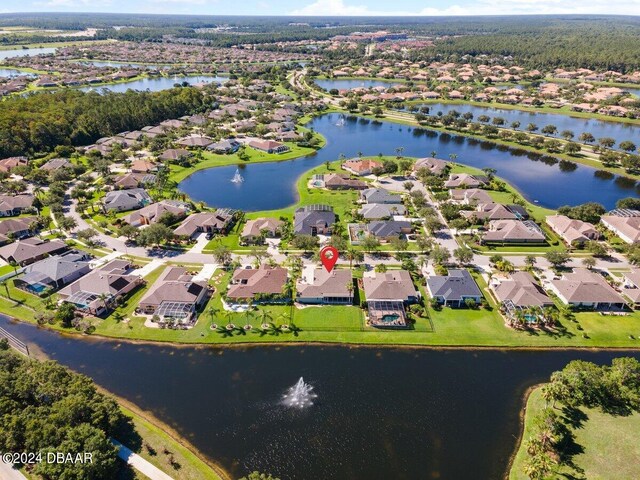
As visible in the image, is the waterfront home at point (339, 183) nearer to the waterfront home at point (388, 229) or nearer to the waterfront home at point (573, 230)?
the waterfront home at point (388, 229)

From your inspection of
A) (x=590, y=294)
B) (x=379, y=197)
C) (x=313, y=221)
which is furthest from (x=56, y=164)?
(x=590, y=294)

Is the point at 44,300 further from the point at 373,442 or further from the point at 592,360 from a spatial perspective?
the point at 592,360

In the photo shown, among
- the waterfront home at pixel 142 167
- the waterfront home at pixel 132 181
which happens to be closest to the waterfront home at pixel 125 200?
the waterfront home at pixel 132 181

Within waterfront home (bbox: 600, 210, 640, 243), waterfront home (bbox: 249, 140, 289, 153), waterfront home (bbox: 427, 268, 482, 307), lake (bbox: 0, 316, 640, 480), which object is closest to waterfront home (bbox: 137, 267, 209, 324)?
lake (bbox: 0, 316, 640, 480)

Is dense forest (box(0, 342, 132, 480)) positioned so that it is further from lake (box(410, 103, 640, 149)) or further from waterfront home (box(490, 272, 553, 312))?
lake (box(410, 103, 640, 149))

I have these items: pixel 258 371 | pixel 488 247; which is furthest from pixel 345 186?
pixel 258 371
